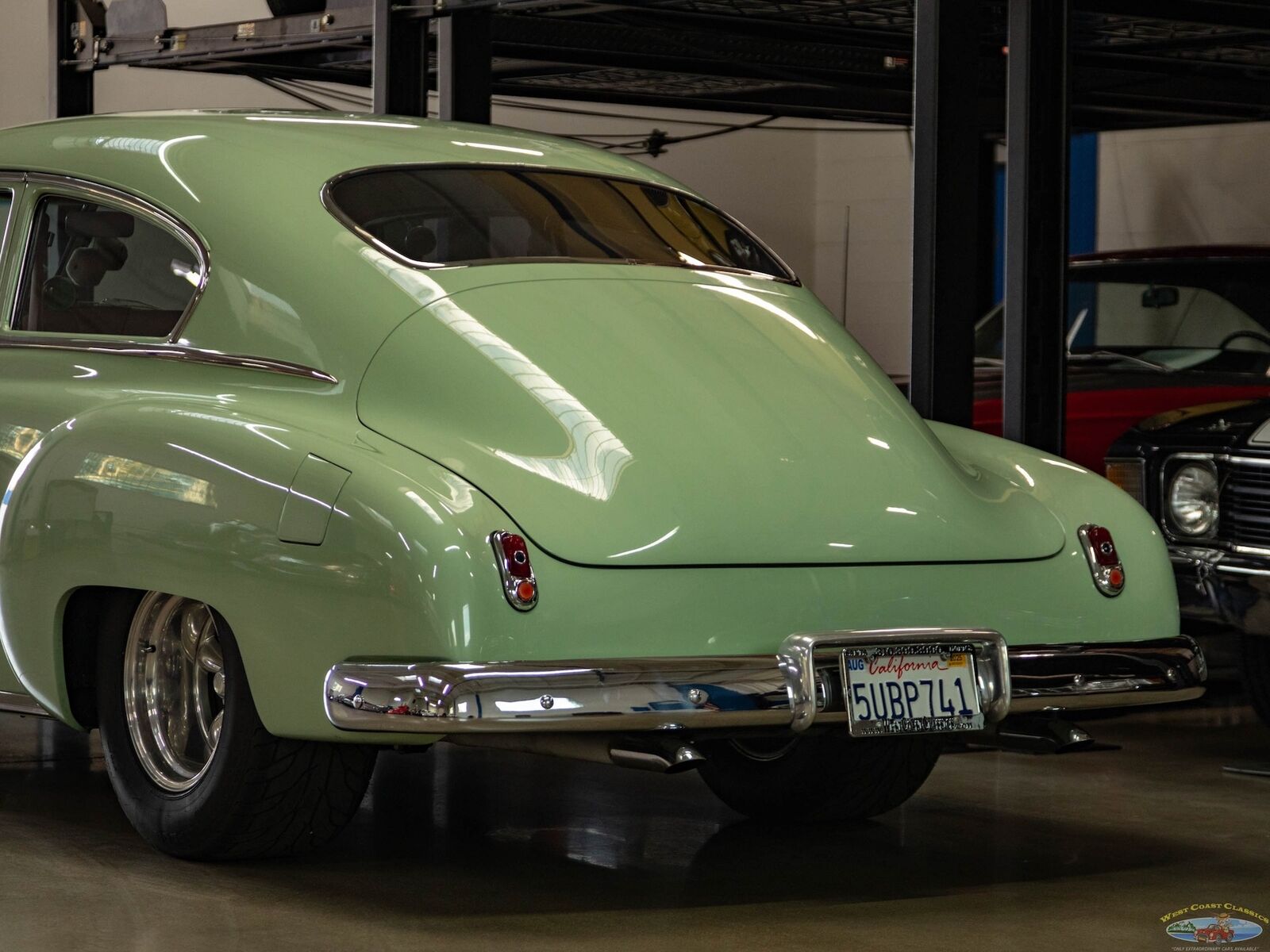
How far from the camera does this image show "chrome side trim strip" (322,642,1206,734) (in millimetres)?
3807

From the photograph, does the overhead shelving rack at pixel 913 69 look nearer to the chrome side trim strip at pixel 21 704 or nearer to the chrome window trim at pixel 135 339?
the chrome window trim at pixel 135 339

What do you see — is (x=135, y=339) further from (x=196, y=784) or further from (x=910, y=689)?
(x=910, y=689)

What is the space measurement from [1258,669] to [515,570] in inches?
131

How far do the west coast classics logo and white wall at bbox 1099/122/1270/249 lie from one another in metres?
11.5

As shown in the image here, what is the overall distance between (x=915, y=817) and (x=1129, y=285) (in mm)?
4340

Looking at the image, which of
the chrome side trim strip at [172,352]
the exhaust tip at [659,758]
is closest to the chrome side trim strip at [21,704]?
the chrome side trim strip at [172,352]

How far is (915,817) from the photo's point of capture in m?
5.38

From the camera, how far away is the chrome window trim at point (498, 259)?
4.57 meters

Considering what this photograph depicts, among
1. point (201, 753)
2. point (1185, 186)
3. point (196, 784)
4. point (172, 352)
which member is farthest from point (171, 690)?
point (1185, 186)

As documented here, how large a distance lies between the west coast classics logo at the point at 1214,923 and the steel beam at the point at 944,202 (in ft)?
7.52

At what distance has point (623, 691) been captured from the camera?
3.87 meters

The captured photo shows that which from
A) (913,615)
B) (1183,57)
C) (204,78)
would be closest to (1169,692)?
(913,615)

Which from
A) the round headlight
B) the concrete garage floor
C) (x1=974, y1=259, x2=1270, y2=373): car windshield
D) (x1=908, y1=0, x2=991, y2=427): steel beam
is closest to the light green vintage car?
the concrete garage floor

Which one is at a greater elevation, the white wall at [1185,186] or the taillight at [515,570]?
the white wall at [1185,186]
